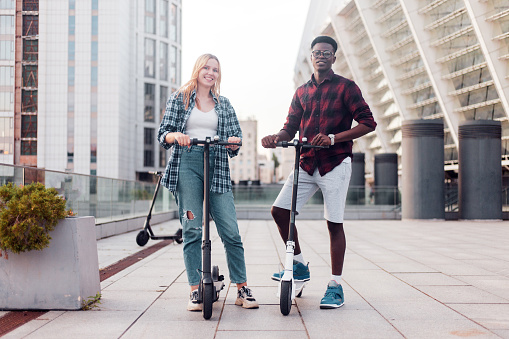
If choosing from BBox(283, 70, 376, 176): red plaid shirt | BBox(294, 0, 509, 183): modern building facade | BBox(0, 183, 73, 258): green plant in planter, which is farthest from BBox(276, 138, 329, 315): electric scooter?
BBox(294, 0, 509, 183): modern building facade

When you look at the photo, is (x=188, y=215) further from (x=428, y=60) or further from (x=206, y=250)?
(x=428, y=60)

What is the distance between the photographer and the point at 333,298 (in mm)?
4148

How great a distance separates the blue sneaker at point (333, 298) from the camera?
4.09m

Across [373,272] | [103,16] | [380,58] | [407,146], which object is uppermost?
[103,16]

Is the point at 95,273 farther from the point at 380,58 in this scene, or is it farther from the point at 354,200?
the point at 380,58

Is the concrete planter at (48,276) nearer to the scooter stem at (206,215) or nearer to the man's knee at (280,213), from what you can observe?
the scooter stem at (206,215)

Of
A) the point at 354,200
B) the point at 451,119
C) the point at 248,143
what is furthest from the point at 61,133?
the point at 248,143

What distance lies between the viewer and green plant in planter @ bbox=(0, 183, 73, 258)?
3875 mm

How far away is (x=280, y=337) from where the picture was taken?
3.30 m

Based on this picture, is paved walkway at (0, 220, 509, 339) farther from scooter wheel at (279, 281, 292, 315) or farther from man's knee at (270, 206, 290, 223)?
man's knee at (270, 206, 290, 223)

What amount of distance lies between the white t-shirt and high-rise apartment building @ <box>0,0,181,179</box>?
56.9 meters

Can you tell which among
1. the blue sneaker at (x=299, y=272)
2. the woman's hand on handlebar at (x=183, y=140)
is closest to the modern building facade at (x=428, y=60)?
the blue sneaker at (x=299, y=272)

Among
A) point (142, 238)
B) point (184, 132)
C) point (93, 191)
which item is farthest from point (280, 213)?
point (93, 191)

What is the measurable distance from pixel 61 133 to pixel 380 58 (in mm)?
36491
